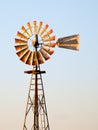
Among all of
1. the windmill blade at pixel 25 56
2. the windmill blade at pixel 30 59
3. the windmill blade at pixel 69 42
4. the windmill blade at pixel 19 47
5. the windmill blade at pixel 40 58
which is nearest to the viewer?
the windmill blade at pixel 69 42

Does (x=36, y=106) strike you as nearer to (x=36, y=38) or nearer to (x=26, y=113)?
(x=26, y=113)

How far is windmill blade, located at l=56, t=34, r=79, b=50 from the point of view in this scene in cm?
3640

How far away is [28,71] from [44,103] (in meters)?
3.38

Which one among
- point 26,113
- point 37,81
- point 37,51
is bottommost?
point 26,113

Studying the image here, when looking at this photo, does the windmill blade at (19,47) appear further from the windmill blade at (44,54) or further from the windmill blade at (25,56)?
the windmill blade at (44,54)

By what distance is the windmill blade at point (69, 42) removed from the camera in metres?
36.4

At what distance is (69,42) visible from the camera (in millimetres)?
36875

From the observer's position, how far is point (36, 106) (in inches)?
1426

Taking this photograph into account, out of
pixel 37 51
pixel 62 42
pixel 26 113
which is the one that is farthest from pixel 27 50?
pixel 26 113

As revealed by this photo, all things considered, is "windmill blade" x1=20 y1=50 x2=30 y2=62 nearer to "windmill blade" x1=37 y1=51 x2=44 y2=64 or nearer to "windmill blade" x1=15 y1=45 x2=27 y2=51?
"windmill blade" x1=15 y1=45 x2=27 y2=51

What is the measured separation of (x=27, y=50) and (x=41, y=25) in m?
2.68

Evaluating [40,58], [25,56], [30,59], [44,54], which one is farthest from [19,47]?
[44,54]

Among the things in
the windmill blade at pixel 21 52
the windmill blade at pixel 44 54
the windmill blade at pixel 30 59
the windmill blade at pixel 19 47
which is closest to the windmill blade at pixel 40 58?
the windmill blade at pixel 44 54

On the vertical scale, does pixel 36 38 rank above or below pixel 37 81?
above
